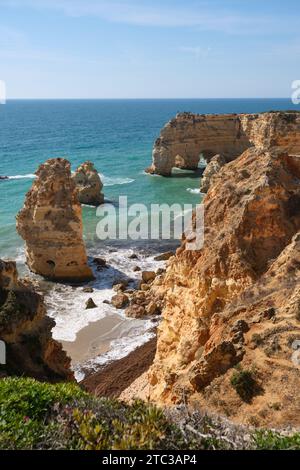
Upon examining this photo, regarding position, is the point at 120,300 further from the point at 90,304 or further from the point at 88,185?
the point at 88,185

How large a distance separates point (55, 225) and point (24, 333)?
56.0 feet

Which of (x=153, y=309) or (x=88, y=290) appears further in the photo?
(x=88, y=290)

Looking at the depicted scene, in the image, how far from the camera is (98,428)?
6734 mm

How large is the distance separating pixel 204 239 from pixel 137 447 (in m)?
9.18

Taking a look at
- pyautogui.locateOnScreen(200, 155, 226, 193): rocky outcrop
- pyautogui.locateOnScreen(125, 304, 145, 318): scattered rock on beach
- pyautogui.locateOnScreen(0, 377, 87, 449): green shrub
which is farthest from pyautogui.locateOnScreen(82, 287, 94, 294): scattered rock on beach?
pyautogui.locateOnScreen(200, 155, 226, 193): rocky outcrop

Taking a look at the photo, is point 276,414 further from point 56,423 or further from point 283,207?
point 283,207

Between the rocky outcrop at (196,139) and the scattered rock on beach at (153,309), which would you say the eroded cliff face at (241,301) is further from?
the rocky outcrop at (196,139)

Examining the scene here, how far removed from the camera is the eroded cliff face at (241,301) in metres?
8.97

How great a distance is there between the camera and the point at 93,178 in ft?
165

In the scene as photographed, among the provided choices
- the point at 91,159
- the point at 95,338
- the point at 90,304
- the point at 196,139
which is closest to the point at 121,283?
the point at 90,304

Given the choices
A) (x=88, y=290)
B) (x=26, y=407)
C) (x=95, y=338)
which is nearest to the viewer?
(x=26, y=407)

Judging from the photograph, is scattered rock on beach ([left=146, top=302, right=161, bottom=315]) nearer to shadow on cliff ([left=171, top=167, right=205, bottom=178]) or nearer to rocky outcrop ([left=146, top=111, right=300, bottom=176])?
rocky outcrop ([left=146, top=111, right=300, bottom=176])
